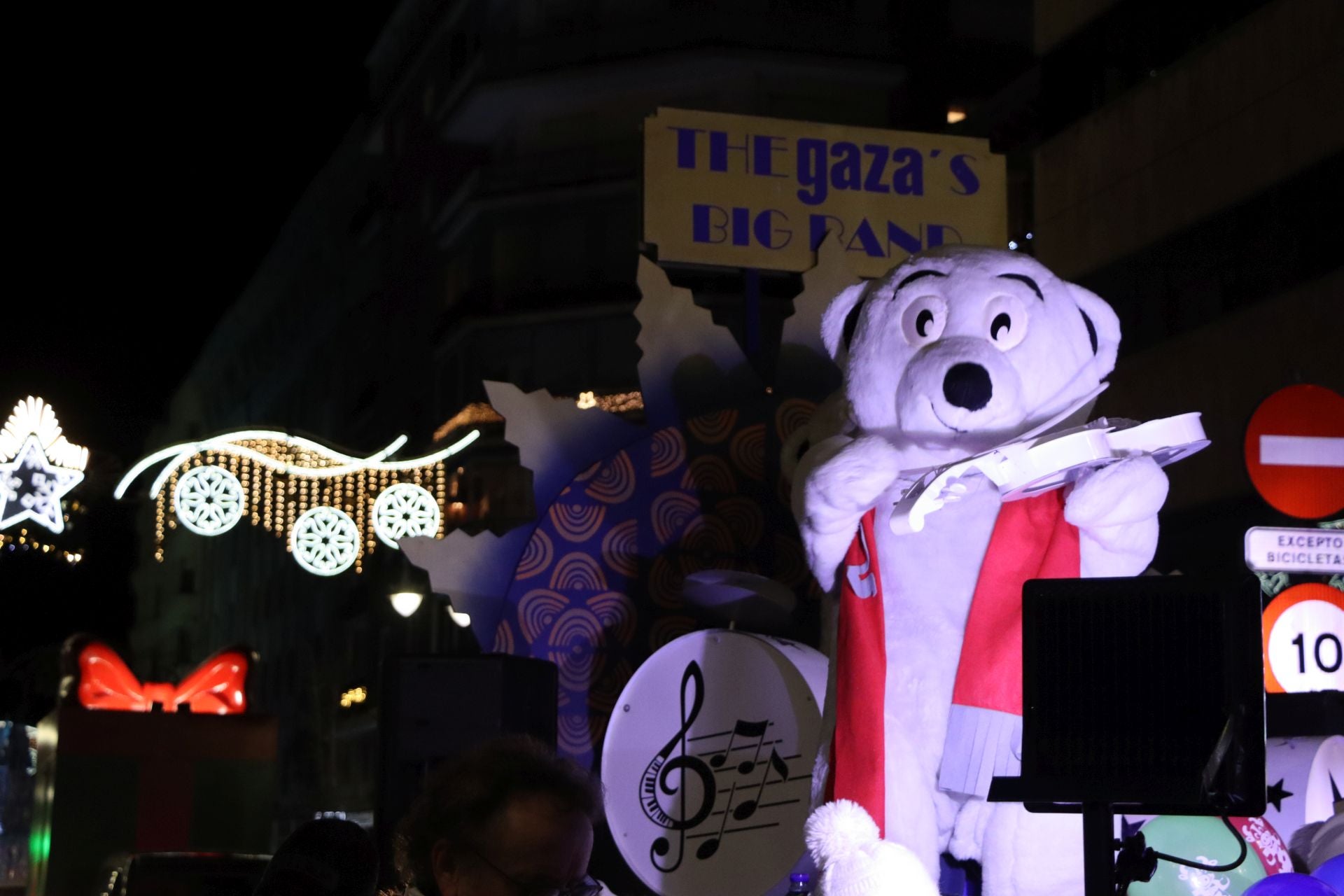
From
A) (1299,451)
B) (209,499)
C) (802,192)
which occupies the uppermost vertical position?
(802,192)

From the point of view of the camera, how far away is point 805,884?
290 inches

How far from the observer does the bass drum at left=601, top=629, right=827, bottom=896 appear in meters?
7.33

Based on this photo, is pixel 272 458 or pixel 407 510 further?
pixel 407 510

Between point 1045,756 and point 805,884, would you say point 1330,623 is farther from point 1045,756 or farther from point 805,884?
point 1045,756

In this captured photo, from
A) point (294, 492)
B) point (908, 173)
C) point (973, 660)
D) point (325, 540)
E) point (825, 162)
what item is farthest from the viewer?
point (325, 540)

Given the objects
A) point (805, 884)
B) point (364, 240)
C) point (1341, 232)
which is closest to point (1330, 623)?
point (805, 884)

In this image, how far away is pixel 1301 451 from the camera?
861cm

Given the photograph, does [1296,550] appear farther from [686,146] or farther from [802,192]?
[686,146]

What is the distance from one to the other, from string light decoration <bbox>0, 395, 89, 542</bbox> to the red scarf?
10.7 meters

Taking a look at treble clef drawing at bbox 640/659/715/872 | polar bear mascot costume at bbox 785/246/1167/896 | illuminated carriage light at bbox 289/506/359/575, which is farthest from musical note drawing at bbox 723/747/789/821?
illuminated carriage light at bbox 289/506/359/575

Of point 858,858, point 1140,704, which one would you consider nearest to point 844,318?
point 858,858

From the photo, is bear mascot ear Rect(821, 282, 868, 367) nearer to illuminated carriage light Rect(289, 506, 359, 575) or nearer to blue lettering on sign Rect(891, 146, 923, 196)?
blue lettering on sign Rect(891, 146, 923, 196)

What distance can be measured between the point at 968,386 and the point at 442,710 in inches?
140

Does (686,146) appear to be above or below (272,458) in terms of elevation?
above
